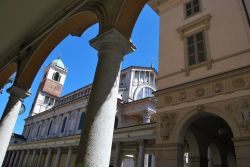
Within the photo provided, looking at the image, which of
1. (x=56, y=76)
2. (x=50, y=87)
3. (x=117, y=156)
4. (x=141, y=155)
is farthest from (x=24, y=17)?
(x=56, y=76)

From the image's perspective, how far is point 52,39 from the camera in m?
5.79

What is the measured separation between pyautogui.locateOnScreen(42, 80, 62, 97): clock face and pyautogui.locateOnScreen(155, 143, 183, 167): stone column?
154 feet

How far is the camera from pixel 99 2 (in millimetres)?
4125

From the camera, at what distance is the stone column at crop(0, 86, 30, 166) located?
5.44 meters

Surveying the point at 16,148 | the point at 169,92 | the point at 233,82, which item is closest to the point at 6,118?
the point at 169,92

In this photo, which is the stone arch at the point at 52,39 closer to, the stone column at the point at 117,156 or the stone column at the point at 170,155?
the stone column at the point at 170,155

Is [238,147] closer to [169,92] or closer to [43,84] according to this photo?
[169,92]

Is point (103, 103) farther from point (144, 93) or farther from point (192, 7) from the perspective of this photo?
point (144, 93)

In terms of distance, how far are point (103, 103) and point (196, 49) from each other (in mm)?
7639

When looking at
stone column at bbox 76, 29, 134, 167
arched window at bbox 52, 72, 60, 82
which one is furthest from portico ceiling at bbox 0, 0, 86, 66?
arched window at bbox 52, 72, 60, 82

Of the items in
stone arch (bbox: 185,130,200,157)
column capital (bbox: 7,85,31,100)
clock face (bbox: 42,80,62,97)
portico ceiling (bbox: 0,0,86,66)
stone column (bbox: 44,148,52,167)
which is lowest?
stone column (bbox: 44,148,52,167)

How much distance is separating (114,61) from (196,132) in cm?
766

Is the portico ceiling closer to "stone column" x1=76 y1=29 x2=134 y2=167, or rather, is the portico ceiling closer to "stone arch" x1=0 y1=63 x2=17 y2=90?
"stone arch" x1=0 y1=63 x2=17 y2=90

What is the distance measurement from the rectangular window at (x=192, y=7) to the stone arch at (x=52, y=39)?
23.2 ft
